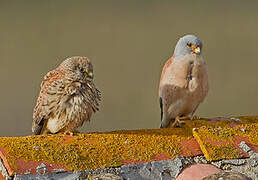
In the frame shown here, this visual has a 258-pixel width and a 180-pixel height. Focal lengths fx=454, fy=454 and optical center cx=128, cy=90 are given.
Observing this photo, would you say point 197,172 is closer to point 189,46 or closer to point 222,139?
point 222,139

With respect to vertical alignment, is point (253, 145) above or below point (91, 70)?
below

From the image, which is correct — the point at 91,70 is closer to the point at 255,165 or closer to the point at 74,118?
the point at 74,118

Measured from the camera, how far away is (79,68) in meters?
3.17

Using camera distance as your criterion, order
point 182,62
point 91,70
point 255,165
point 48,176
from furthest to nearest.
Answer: point 182,62, point 91,70, point 255,165, point 48,176

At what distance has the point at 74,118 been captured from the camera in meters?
3.17

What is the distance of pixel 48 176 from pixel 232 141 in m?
1.11

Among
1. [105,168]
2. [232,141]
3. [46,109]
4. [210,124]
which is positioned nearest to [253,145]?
[232,141]

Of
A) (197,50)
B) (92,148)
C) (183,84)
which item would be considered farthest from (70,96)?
(197,50)

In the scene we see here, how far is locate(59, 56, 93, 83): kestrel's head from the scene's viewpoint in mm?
3131

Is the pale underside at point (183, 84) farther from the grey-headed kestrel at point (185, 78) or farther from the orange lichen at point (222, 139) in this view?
the orange lichen at point (222, 139)

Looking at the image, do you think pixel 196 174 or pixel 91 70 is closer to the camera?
pixel 196 174

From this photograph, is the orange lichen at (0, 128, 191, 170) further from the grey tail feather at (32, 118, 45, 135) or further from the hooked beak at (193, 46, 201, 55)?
the hooked beak at (193, 46, 201, 55)

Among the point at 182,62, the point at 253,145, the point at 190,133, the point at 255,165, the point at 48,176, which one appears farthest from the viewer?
the point at 182,62

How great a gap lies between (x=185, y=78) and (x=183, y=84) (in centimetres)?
6
